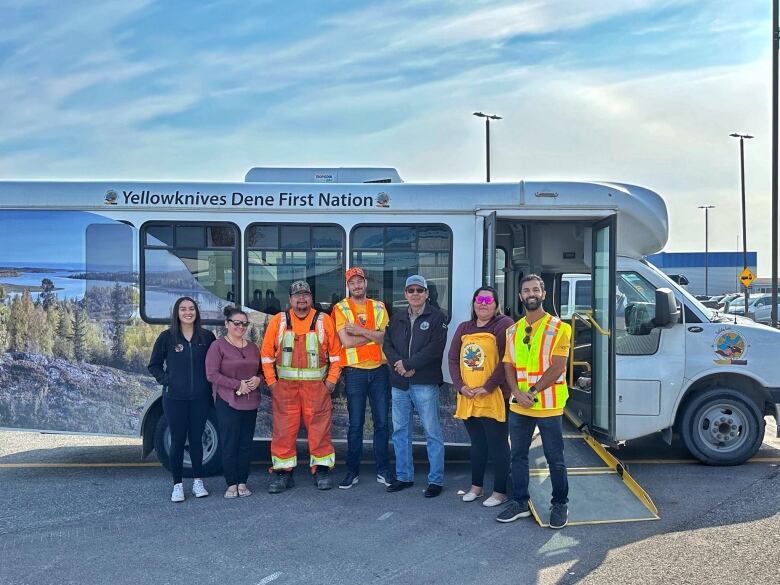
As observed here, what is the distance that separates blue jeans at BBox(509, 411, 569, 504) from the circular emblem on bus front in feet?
7.29

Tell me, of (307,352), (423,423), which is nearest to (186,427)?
(307,352)

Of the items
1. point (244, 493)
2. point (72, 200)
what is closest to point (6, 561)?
point (244, 493)

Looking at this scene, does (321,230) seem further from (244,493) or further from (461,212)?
(244,493)

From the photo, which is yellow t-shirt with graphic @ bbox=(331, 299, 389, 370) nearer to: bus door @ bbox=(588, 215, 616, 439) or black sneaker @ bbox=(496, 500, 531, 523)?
black sneaker @ bbox=(496, 500, 531, 523)

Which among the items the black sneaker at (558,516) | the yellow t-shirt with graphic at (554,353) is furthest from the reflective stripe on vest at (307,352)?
the black sneaker at (558,516)

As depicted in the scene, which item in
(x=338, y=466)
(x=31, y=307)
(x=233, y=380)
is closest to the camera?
(x=233, y=380)

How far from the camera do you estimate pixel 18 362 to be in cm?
633

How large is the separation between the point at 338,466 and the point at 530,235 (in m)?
2.91

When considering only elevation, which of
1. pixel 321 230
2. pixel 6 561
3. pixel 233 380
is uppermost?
pixel 321 230

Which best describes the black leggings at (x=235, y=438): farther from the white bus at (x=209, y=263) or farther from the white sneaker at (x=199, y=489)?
the white bus at (x=209, y=263)

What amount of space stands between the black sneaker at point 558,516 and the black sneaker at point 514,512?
0.76 ft

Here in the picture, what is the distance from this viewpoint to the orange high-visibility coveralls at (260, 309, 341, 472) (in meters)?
5.88

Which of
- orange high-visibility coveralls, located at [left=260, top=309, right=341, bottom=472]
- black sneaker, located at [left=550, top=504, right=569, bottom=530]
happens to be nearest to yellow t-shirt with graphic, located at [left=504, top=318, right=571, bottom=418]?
black sneaker, located at [left=550, top=504, right=569, bottom=530]

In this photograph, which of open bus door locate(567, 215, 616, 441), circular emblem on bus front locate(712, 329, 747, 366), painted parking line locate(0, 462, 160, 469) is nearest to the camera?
open bus door locate(567, 215, 616, 441)
